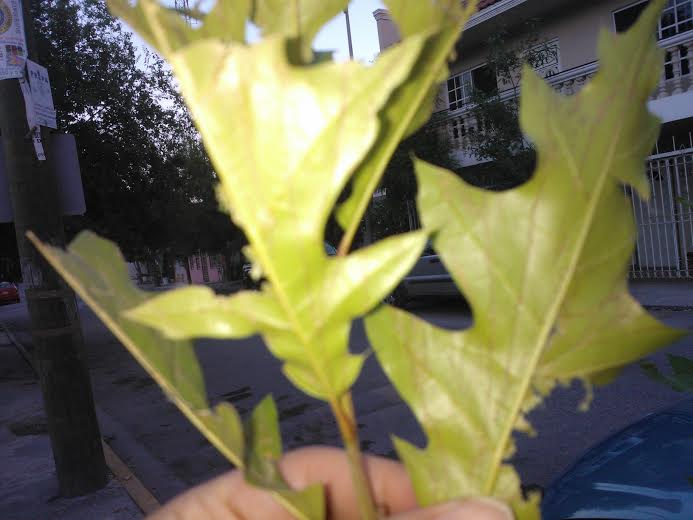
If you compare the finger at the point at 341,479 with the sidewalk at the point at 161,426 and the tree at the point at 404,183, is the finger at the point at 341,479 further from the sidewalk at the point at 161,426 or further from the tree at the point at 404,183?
the tree at the point at 404,183

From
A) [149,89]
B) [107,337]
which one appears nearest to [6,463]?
[149,89]

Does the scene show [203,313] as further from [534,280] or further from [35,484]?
[35,484]

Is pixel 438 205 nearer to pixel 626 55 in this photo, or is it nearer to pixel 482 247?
pixel 482 247

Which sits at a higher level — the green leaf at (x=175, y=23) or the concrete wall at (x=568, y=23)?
the concrete wall at (x=568, y=23)

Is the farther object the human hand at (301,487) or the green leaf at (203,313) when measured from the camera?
the human hand at (301,487)

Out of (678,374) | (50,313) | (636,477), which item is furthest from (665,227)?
(678,374)

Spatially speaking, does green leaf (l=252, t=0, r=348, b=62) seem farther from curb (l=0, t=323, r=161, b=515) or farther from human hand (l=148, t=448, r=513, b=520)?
curb (l=0, t=323, r=161, b=515)

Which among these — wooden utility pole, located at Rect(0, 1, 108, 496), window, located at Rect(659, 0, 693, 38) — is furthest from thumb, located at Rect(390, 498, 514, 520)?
window, located at Rect(659, 0, 693, 38)

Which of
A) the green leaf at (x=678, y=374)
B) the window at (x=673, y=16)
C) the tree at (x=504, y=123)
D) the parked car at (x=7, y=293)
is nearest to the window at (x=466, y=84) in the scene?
the tree at (x=504, y=123)
